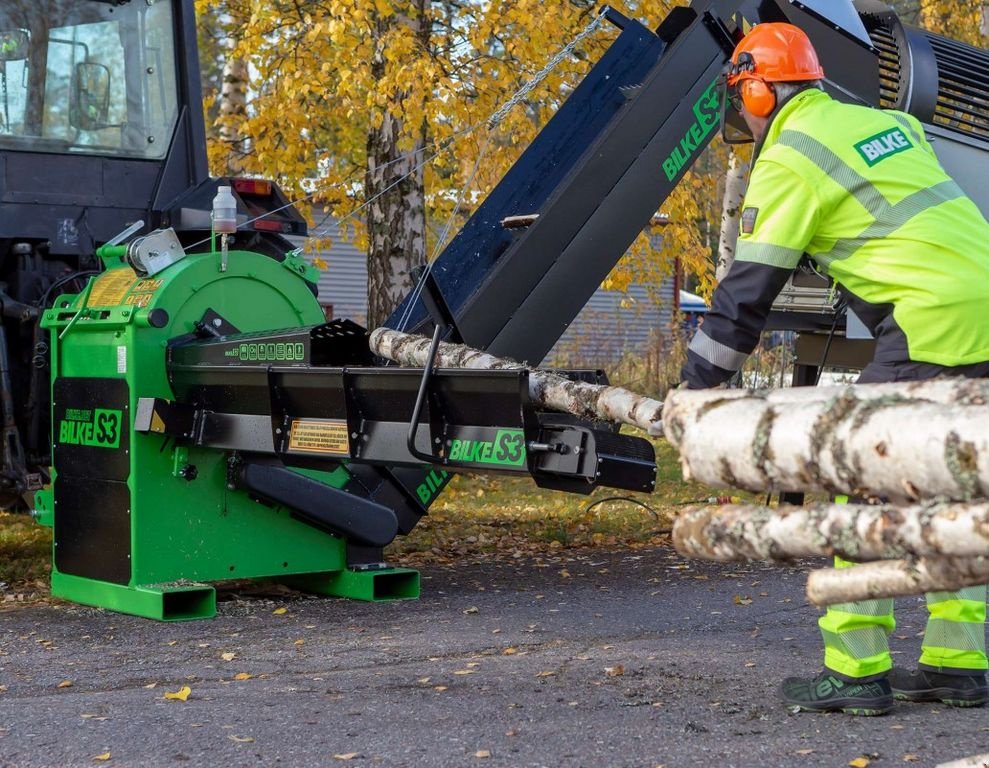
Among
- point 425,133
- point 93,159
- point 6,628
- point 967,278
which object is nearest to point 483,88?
point 425,133

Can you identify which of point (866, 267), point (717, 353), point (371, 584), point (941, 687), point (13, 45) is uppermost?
point (13, 45)

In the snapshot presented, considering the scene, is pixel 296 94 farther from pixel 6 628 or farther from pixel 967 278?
pixel 967 278

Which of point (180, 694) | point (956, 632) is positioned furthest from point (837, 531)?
point (180, 694)

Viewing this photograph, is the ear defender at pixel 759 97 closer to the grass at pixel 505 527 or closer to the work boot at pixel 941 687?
the work boot at pixel 941 687

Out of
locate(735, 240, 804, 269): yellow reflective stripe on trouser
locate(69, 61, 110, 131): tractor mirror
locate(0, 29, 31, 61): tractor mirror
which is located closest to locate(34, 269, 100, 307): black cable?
locate(69, 61, 110, 131): tractor mirror

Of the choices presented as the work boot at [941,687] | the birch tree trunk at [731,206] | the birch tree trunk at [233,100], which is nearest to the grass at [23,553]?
the work boot at [941,687]

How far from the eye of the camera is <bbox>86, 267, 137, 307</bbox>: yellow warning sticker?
20.0 ft

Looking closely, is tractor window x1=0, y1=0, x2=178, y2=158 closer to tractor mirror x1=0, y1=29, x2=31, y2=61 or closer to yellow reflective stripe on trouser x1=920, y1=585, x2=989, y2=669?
tractor mirror x1=0, y1=29, x2=31, y2=61

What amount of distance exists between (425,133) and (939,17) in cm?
798

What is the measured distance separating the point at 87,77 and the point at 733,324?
4.14 metres

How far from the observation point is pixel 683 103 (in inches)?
237

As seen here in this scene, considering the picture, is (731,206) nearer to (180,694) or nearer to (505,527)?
(505,527)

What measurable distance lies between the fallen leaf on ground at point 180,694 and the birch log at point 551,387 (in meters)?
1.46

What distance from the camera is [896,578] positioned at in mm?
2877
